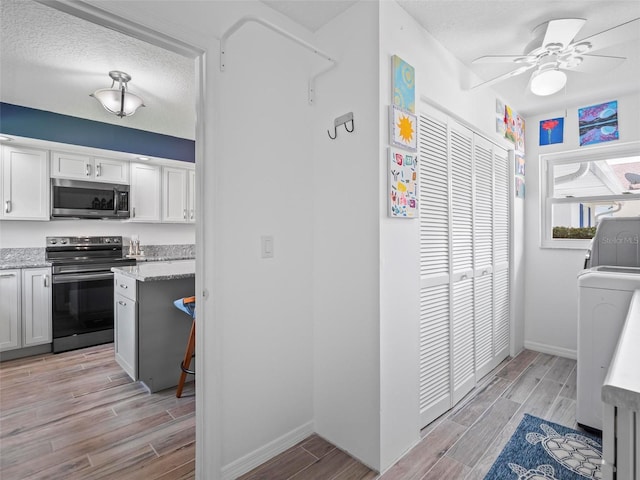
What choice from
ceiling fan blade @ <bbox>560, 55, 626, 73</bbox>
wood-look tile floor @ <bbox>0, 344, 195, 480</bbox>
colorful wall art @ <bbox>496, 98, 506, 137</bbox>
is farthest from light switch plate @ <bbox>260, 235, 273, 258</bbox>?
colorful wall art @ <bbox>496, 98, 506, 137</bbox>

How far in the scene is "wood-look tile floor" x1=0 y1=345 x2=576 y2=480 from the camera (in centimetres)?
177

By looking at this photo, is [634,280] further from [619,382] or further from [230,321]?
[230,321]

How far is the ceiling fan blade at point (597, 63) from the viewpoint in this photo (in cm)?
195

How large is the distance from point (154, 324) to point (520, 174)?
12.0 ft

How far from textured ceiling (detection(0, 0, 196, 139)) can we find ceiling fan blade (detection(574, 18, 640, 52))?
2.65 metres

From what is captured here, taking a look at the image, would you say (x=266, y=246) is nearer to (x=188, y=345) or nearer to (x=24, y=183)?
(x=188, y=345)

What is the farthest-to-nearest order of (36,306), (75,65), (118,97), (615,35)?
(36,306), (118,97), (75,65), (615,35)

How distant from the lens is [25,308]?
345 centimetres

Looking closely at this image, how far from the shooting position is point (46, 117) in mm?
3740

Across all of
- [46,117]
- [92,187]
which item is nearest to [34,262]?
[92,187]

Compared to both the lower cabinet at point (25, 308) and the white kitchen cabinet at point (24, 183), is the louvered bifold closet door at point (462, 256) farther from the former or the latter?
the white kitchen cabinet at point (24, 183)

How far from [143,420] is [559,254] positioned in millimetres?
3913

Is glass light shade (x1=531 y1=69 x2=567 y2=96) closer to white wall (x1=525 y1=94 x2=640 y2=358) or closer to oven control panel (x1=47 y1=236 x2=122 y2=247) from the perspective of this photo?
white wall (x1=525 y1=94 x2=640 y2=358)

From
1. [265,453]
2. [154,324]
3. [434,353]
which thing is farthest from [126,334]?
[434,353]
